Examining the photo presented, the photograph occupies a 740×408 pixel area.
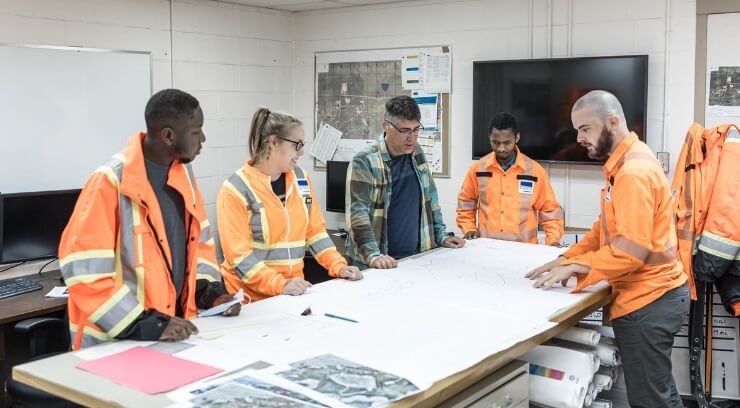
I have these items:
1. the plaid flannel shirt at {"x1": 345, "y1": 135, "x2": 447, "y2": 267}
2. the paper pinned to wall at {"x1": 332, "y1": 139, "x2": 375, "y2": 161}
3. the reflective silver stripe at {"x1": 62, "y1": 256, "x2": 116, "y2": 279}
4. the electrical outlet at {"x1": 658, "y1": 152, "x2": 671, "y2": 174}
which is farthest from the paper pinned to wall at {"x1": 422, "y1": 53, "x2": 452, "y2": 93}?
the reflective silver stripe at {"x1": 62, "y1": 256, "x2": 116, "y2": 279}

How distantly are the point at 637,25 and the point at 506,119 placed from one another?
131cm

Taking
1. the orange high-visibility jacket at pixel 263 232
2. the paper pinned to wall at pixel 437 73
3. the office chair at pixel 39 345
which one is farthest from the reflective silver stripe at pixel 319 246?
the paper pinned to wall at pixel 437 73

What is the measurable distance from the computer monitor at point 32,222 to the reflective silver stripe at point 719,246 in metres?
3.60

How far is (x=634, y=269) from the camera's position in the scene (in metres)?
2.72

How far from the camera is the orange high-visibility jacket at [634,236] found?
266cm

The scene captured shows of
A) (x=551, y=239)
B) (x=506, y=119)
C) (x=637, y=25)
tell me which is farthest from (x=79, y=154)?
(x=637, y=25)

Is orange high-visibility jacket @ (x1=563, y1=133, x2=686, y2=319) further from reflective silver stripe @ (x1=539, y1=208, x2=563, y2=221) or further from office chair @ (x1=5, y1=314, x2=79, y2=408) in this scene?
office chair @ (x1=5, y1=314, x2=79, y2=408)

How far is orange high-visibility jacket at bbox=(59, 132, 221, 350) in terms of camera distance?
2051mm

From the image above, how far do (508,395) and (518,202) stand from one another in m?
2.03

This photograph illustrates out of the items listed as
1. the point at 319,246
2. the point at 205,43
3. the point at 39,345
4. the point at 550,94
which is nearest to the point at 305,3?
the point at 205,43

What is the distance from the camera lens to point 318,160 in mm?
6238

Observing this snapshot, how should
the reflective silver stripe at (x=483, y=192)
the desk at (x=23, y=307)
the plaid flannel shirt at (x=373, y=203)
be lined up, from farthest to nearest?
the reflective silver stripe at (x=483, y=192) < the desk at (x=23, y=307) < the plaid flannel shirt at (x=373, y=203)

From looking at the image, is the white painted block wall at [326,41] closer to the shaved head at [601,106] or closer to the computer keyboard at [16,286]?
the computer keyboard at [16,286]

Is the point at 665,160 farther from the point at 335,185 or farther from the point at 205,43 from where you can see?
the point at 205,43
